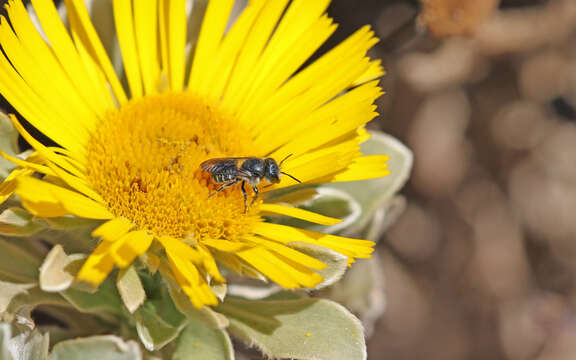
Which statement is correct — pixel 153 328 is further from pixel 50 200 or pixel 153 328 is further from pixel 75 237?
pixel 50 200

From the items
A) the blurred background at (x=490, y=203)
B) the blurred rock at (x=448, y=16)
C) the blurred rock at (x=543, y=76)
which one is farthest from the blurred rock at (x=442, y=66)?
the blurred rock at (x=448, y=16)

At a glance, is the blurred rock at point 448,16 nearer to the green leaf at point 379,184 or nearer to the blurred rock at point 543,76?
the green leaf at point 379,184

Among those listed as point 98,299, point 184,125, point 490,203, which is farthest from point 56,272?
point 490,203

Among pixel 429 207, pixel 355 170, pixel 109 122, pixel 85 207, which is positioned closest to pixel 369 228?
pixel 355 170

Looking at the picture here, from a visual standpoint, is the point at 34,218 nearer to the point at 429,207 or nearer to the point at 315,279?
the point at 315,279

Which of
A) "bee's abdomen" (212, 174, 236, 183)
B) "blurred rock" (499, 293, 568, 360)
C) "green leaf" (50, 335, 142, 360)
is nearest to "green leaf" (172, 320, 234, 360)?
"green leaf" (50, 335, 142, 360)

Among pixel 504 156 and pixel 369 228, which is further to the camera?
pixel 504 156
